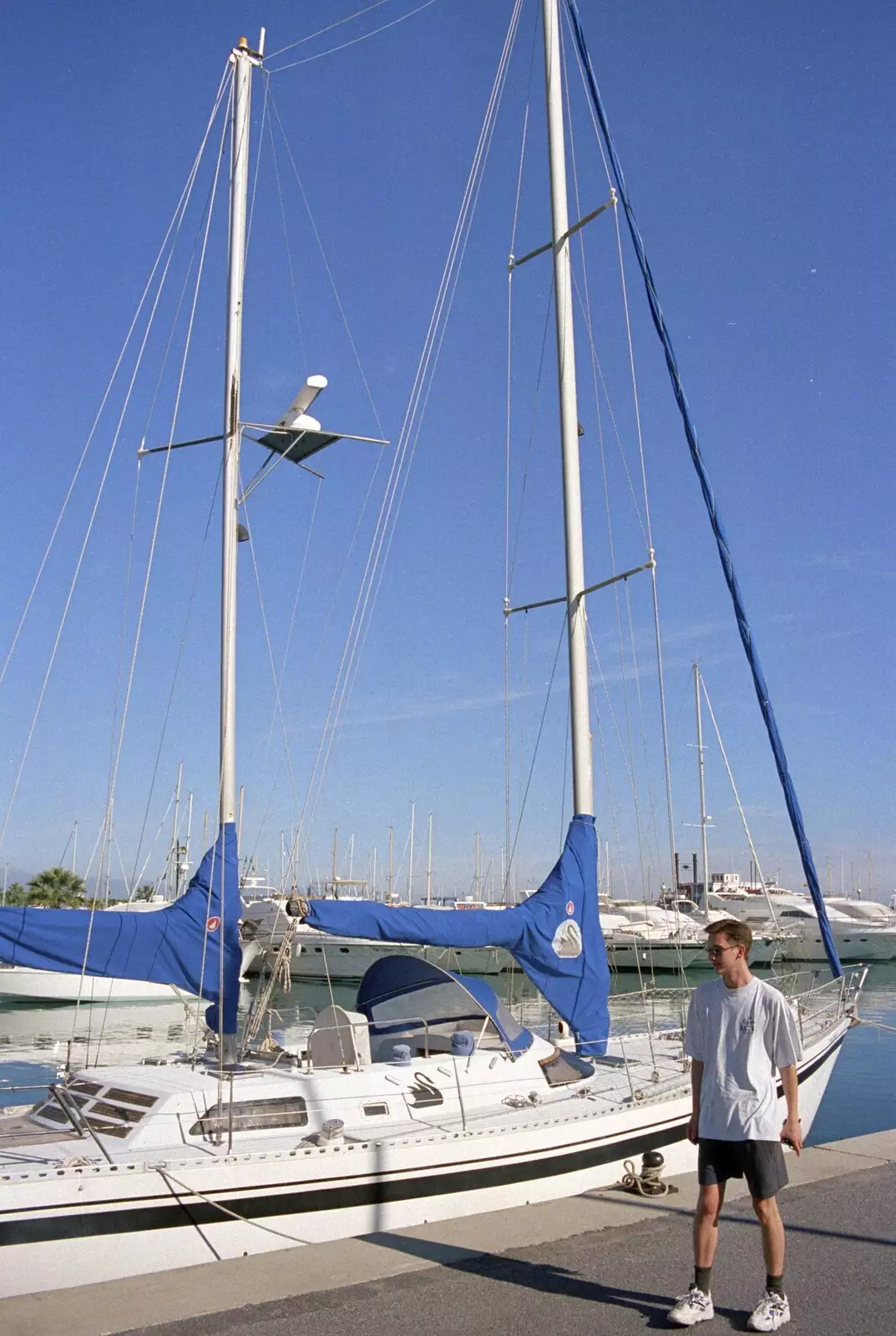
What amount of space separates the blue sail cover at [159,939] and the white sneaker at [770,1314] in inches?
226

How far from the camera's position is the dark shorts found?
5.38 m

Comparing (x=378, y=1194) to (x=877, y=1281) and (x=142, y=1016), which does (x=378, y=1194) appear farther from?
(x=142, y=1016)

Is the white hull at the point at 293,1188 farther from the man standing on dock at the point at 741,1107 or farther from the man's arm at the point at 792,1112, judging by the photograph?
the man's arm at the point at 792,1112

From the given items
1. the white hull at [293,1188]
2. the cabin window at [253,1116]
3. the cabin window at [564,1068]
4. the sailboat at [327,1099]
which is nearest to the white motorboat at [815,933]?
the sailboat at [327,1099]

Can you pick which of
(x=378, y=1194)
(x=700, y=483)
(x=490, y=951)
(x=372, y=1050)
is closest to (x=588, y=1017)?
(x=372, y=1050)

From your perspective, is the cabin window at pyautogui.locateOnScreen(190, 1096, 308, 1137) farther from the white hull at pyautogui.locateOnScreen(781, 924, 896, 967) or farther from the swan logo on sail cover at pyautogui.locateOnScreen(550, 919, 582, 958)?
the white hull at pyautogui.locateOnScreen(781, 924, 896, 967)

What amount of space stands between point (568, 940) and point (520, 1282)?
5772 millimetres

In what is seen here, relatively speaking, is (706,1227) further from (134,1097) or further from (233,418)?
(233,418)

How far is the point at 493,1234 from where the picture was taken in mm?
7438

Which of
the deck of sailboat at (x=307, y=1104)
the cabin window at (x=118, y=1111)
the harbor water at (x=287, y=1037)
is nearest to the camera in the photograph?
the deck of sailboat at (x=307, y=1104)

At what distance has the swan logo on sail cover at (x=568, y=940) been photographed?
11852mm

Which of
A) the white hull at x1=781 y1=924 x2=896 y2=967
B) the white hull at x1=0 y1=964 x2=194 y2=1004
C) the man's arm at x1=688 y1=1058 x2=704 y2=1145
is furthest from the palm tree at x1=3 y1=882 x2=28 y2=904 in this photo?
the man's arm at x1=688 y1=1058 x2=704 y2=1145

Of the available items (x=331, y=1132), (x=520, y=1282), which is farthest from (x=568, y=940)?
(x=520, y=1282)

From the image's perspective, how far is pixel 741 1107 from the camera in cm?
546
